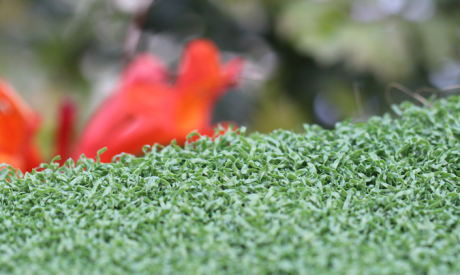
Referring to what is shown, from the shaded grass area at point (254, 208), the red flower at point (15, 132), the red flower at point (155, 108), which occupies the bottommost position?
the shaded grass area at point (254, 208)

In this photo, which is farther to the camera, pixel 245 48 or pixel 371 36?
pixel 245 48

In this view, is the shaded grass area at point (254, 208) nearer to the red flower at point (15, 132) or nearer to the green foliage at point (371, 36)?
the red flower at point (15, 132)

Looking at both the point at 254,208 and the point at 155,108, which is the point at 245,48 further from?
the point at 254,208

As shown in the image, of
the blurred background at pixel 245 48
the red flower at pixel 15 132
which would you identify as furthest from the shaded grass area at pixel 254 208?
the blurred background at pixel 245 48

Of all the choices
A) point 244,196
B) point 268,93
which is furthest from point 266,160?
point 268,93

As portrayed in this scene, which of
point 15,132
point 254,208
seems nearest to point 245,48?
point 15,132
